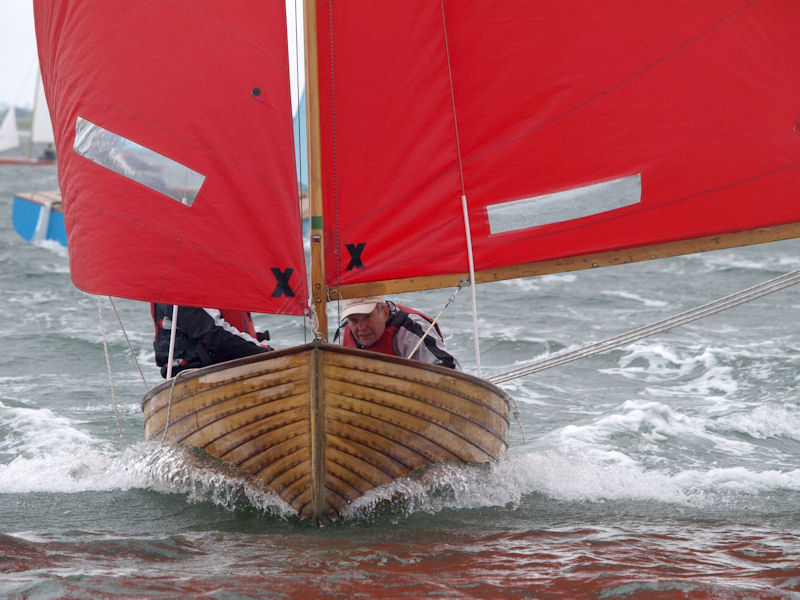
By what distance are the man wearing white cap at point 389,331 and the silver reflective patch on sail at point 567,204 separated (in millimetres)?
643

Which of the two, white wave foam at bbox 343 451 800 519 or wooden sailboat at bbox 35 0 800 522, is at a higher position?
wooden sailboat at bbox 35 0 800 522

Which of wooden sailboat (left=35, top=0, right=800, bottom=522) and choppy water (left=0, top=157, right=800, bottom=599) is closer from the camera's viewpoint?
choppy water (left=0, top=157, right=800, bottom=599)

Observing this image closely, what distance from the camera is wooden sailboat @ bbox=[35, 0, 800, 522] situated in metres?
4.13

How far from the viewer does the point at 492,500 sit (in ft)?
15.5

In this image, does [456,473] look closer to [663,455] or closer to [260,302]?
[260,302]

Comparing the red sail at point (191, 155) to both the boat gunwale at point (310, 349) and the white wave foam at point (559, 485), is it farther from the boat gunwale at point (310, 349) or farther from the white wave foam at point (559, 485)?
the white wave foam at point (559, 485)

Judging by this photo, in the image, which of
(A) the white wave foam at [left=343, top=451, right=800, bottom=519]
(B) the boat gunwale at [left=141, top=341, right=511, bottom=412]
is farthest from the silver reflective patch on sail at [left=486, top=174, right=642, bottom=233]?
(A) the white wave foam at [left=343, top=451, right=800, bottom=519]

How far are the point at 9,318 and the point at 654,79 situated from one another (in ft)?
27.8

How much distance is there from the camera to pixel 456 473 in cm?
439

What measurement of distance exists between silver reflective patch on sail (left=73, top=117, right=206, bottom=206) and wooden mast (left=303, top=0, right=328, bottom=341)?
19.1 inches

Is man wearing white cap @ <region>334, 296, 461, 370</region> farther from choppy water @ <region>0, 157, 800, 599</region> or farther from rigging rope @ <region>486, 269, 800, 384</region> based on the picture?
choppy water @ <region>0, 157, 800, 599</region>

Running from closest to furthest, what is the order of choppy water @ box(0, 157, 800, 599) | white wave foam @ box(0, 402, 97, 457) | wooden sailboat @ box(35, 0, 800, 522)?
choppy water @ box(0, 157, 800, 599)
wooden sailboat @ box(35, 0, 800, 522)
white wave foam @ box(0, 402, 97, 457)

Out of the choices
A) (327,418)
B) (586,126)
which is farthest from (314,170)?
(586,126)

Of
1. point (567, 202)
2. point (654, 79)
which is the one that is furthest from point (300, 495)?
point (654, 79)
